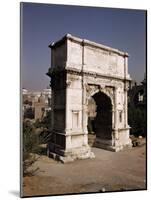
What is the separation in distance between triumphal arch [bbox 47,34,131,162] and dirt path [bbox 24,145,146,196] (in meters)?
0.11

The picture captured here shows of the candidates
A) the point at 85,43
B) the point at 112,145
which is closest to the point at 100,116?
the point at 112,145

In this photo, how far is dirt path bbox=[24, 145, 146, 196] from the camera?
165 inches

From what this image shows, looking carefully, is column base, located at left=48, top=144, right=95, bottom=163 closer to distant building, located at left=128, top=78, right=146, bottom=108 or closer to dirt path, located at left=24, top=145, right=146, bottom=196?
dirt path, located at left=24, top=145, right=146, bottom=196

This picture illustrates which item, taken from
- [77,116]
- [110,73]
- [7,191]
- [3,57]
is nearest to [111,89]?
[110,73]

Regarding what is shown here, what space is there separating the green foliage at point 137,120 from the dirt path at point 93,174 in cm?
22

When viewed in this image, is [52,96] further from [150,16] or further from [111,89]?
[150,16]

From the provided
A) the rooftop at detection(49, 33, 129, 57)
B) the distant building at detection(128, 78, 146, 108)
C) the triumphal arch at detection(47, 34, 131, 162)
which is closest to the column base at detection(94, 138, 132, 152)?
the triumphal arch at detection(47, 34, 131, 162)

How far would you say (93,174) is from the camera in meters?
4.41

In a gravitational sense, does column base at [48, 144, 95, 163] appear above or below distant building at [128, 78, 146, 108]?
below

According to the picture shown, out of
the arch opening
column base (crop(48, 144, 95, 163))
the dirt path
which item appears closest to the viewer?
the dirt path

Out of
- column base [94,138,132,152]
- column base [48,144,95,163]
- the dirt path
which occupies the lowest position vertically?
the dirt path

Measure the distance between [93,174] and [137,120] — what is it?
924mm

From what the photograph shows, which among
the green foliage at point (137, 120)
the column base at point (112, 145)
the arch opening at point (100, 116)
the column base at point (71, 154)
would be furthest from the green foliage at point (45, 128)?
the green foliage at point (137, 120)

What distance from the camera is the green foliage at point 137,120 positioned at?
4605 millimetres
